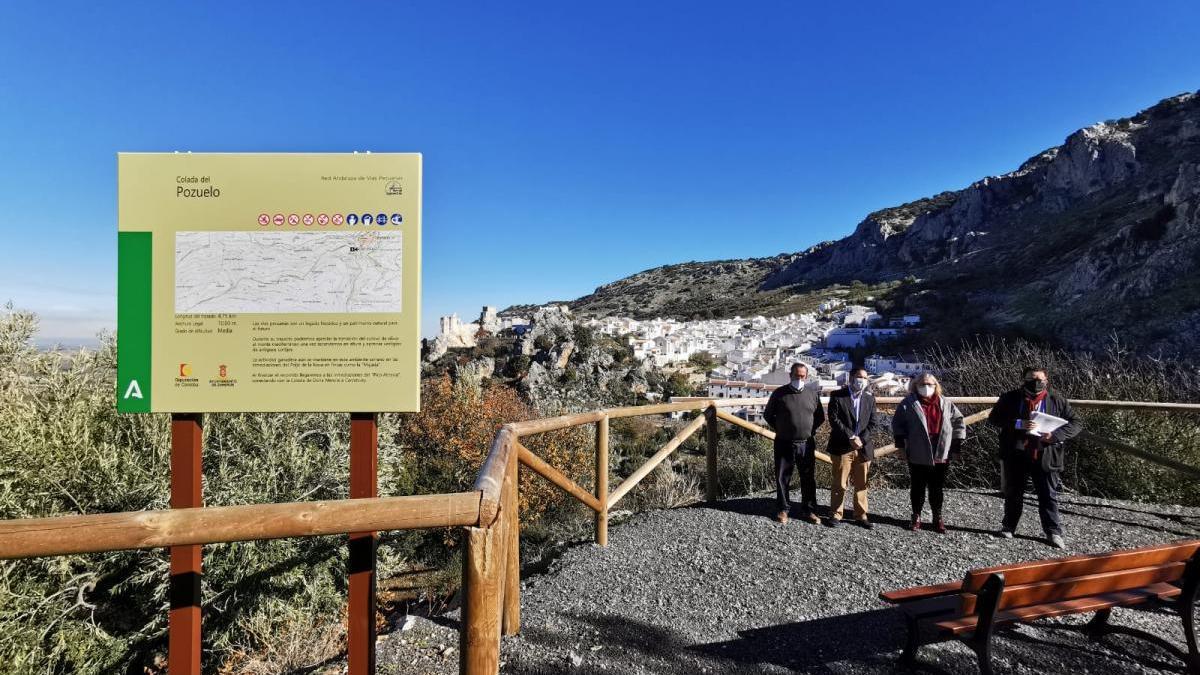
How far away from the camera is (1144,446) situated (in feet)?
20.9

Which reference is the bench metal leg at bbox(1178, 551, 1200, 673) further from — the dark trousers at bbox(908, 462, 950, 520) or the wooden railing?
the wooden railing

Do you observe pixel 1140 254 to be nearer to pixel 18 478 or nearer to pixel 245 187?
pixel 245 187

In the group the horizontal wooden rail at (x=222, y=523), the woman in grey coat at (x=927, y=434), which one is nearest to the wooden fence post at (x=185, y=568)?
the horizontal wooden rail at (x=222, y=523)

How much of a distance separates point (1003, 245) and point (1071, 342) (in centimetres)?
3834

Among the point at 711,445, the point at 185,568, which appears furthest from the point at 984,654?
the point at 185,568

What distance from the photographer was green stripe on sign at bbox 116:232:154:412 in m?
2.21

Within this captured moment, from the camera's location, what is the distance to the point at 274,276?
2246mm

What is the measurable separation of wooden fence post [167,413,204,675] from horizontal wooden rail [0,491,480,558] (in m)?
0.85

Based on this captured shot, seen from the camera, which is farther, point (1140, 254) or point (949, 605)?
point (1140, 254)

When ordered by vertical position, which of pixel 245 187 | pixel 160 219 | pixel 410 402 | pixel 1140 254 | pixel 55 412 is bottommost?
pixel 55 412

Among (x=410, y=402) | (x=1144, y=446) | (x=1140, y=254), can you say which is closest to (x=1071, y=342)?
(x=1140, y=254)

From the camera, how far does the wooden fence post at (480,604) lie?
→ 1.45m

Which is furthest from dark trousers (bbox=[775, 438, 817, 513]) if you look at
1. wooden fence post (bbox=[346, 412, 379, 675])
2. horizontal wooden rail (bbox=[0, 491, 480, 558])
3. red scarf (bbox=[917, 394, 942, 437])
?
horizontal wooden rail (bbox=[0, 491, 480, 558])

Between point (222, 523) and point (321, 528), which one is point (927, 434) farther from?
point (222, 523)
